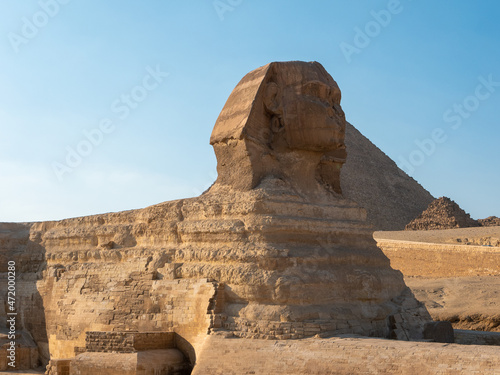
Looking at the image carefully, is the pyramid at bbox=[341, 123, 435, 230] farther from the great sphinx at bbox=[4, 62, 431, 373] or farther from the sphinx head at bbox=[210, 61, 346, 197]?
the sphinx head at bbox=[210, 61, 346, 197]

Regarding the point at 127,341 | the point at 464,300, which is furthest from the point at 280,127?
the point at 464,300

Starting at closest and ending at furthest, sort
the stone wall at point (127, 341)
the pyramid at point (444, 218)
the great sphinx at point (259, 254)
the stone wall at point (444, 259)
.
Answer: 1. the great sphinx at point (259, 254)
2. the stone wall at point (127, 341)
3. the stone wall at point (444, 259)
4. the pyramid at point (444, 218)

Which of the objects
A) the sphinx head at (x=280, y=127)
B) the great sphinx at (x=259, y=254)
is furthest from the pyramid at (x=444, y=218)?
the sphinx head at (x=280, y=127)

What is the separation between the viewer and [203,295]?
8.23 m

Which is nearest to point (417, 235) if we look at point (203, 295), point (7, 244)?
point (7, 244)

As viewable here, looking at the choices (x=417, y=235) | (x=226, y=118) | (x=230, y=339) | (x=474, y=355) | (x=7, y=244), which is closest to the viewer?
(x=474, y=355)

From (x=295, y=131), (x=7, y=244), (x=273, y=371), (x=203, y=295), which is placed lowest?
(x=273, y=371)

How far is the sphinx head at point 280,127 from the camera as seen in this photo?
893 cm

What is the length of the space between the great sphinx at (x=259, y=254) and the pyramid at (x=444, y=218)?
35704 millimetres

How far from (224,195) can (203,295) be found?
1506mm

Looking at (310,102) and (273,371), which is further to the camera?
(310,102)

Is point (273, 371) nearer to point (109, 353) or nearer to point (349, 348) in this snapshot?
point (349, 348)

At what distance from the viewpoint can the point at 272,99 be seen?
9.13 meters

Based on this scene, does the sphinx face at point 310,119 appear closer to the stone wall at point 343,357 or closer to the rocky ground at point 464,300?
the stone wall at point 343,357
